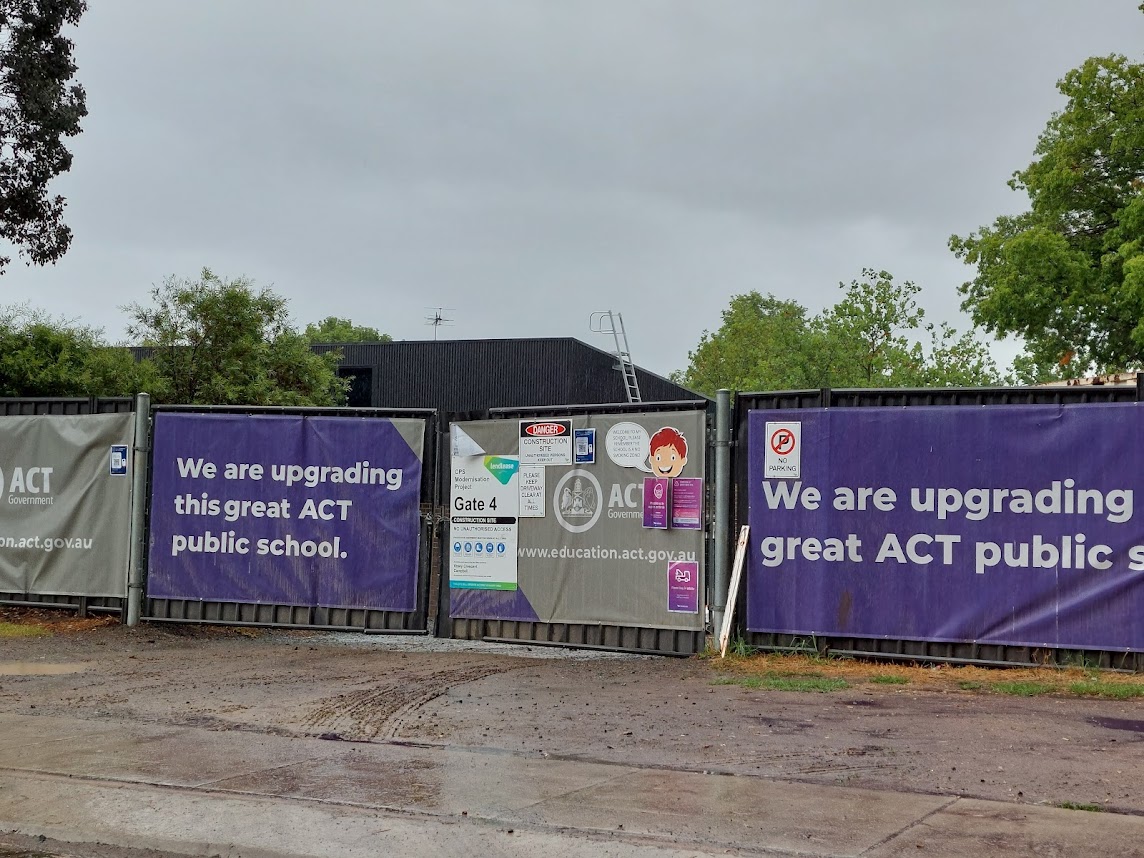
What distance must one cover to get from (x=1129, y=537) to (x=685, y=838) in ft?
20.5

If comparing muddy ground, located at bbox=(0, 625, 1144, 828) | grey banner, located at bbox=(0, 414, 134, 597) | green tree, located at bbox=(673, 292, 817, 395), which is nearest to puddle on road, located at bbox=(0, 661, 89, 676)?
muddy ground, located at bbox=(0, 625, 1144, 828)

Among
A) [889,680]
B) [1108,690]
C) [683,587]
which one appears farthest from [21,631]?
[1108,690]

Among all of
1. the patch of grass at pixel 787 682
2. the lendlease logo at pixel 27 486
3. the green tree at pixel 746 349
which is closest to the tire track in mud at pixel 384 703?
the patch of grass at pixel 787 682

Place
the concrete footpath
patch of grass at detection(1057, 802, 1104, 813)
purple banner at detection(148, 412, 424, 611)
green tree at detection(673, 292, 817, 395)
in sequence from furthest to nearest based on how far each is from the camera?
1. green tree at detection(673, 292, 817, 395)
2. purple banner at detection(148, 412, 424, 611)
3. patch of grass at detection(1057, 802, 1104, 813)
4. the concrete footpath

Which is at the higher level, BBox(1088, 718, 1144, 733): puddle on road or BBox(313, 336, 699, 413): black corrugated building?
BBox(313, 336, 699, 413): black corrugated building

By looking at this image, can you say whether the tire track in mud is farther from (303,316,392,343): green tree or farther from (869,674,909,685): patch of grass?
(303,316,392,343): green tree

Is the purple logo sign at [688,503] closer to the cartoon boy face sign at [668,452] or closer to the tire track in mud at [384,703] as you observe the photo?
the cartoon boy face sign at [668,452]

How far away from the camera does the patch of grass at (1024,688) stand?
376 inches

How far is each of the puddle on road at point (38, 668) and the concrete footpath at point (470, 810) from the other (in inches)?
136

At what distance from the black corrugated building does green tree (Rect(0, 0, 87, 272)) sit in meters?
16.9

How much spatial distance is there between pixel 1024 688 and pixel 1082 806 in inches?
138

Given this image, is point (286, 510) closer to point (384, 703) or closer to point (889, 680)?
point (384, 703)

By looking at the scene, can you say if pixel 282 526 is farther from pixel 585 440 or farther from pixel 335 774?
pixel 335 774

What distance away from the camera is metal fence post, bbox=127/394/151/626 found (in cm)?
1375
